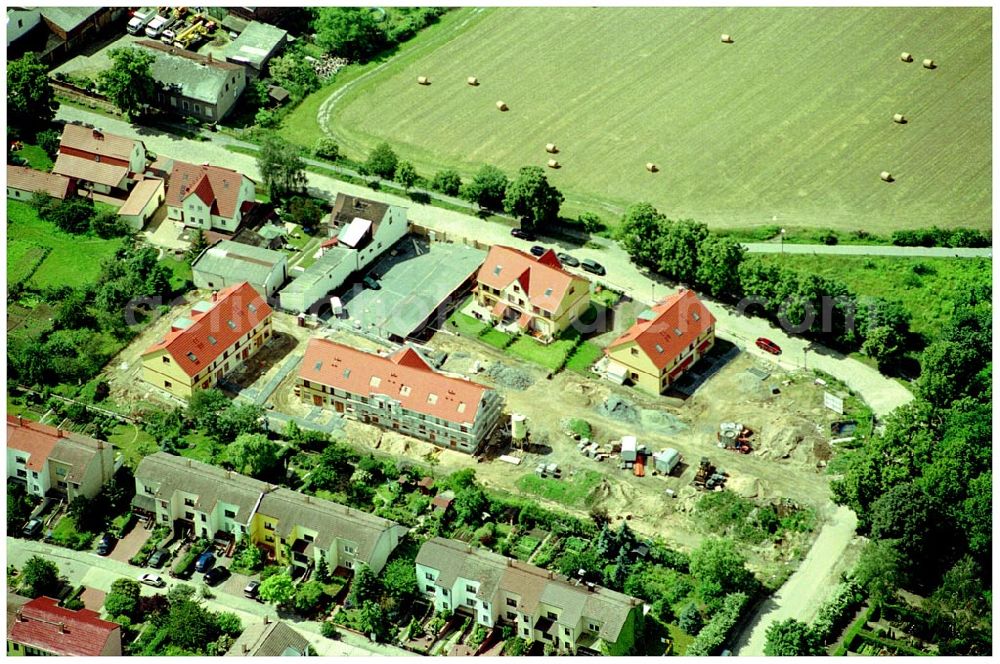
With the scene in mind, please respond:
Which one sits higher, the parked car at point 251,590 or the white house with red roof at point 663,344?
the white house with red roof at point 663,344

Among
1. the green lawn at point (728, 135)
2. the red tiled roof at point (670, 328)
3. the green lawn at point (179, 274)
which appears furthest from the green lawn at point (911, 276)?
the green lawn at point (179, 274)

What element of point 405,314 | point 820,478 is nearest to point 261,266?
point 405,314

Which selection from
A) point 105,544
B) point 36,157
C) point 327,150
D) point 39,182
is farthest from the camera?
point 327,150

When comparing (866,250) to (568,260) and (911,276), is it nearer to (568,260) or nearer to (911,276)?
(911,276)

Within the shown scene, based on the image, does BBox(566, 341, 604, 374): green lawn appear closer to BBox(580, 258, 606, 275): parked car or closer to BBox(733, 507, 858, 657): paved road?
BBox(580, 258, 606, 275): parked car

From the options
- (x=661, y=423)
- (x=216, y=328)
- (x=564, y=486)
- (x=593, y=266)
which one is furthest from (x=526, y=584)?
(x=593, y=266)

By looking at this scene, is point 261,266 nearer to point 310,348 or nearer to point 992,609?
point 310,348

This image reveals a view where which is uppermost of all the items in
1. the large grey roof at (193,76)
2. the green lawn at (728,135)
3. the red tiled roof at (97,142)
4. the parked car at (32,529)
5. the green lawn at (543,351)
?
the large grey roof at (193,76)

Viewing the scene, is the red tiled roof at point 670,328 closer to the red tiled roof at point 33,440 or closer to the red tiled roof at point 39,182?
the red tiled roof at point 33,440
